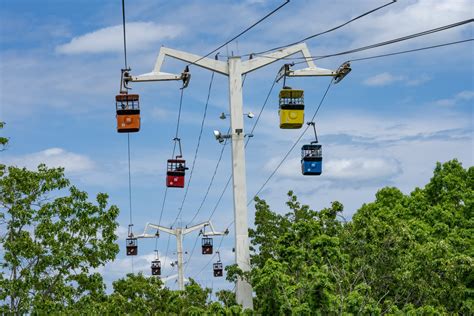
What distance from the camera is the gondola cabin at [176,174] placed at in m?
29.3

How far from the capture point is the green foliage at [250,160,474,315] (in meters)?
25.0

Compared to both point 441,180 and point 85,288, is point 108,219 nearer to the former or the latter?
point 85,288

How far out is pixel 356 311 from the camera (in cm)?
2506

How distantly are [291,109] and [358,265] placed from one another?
31.0 ft

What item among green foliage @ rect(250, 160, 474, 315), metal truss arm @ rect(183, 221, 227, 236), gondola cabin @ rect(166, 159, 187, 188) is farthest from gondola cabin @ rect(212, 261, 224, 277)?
gondola cabin @ rect(166, 159, 187, 188)

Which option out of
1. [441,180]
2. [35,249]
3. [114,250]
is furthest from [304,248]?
[441,180]

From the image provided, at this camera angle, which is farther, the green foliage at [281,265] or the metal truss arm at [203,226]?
the metal truss arm at [203,226]

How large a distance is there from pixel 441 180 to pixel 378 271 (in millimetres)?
15596

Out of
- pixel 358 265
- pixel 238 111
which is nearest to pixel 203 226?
pixel 358 265

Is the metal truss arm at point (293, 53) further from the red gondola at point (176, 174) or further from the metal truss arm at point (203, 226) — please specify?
the metal truss arm at point (203, 226)

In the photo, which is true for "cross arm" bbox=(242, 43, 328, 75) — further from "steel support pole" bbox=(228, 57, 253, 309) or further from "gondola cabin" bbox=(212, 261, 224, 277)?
"gondola cabin" bbox=(212, 261, 224, 277)

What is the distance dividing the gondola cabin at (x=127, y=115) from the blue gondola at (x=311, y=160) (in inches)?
186

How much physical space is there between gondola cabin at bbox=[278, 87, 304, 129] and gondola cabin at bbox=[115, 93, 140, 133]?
12.2ft

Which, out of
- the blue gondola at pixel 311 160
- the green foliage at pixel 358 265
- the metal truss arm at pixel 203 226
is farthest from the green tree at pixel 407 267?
the metal truss arm at pixel 203 226
